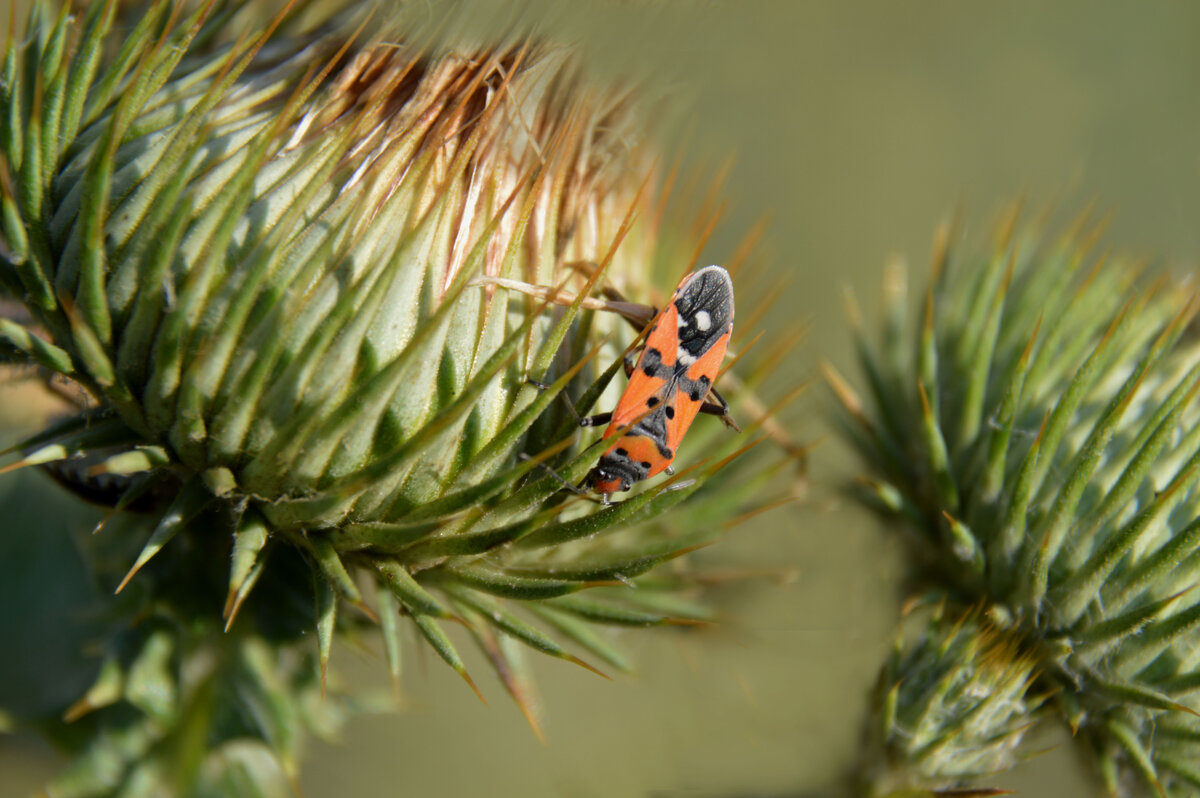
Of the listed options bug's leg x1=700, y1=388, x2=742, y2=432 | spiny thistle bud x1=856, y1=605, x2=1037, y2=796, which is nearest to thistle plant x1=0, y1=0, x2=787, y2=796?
bug's leg x1=700, y1=388, x2=742, y2=432

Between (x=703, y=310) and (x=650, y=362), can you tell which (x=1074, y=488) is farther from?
(x=650, y=362)

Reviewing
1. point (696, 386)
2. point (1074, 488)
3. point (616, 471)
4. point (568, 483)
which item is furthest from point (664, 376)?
point (1074, 488)

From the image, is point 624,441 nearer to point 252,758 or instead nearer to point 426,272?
point 426,272

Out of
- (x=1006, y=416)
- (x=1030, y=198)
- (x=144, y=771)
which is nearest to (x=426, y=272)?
(x=1006, y=416)

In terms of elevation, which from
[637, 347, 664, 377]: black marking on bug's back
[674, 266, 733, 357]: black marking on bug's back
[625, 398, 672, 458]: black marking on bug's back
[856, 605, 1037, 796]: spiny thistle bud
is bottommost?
[856, 605, 1037, 796]: spiny thistle bud

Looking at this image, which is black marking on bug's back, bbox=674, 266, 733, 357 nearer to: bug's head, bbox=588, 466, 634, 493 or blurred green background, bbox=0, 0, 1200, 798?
bug's head, bbox=588, 466, 634, 493

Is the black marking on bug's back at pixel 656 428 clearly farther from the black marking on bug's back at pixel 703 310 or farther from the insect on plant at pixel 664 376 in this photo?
the black marking on bug's back at pixel 703 310

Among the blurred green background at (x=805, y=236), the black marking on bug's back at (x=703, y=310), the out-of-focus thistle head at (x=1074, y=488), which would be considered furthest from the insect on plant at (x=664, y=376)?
the out-of-focus thistle head at (x=1074, y=488)
